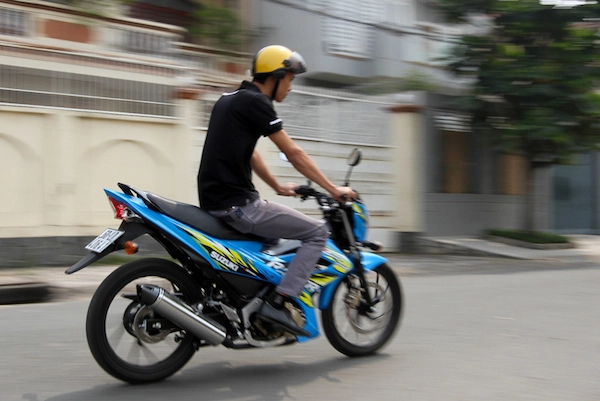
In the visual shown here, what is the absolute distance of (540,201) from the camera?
693 inches

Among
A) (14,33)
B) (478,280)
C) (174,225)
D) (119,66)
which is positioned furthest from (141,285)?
(14,33)

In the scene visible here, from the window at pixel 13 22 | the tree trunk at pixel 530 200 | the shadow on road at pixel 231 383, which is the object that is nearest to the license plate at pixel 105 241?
the shadow on road at pixel 231 383

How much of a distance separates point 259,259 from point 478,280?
585 cm

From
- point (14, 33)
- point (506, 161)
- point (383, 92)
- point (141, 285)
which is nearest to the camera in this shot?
point (141, 285)

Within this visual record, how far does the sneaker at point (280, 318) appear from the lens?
4336 millimetres

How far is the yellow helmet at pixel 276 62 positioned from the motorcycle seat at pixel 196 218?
0.87 m

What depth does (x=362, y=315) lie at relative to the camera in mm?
5020

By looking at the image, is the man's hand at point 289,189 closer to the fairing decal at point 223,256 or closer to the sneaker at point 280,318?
the fairing decal at point 223,256

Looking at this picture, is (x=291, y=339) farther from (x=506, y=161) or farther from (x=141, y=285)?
(x=506, y=161)

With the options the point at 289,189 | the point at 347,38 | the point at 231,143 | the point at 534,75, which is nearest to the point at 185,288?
the point at 231,143

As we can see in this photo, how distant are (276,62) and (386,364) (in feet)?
6.41

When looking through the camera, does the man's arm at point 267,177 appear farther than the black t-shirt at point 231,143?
Yes

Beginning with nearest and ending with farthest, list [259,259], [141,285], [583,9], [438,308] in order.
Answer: [141,285]
[259,259]
[438,308]
[583,9]

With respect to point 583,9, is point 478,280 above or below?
below
